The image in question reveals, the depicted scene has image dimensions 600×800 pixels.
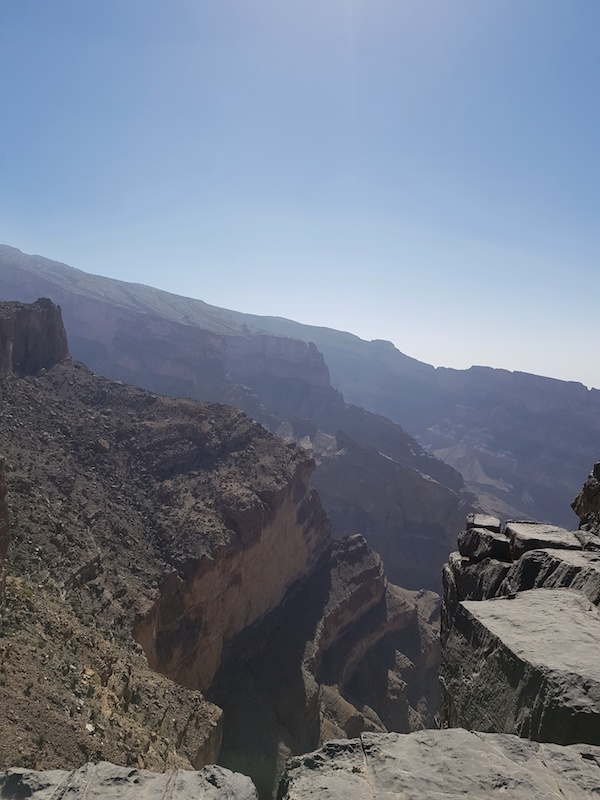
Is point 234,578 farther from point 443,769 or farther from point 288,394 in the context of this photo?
point 288,394

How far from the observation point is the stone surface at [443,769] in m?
3.98

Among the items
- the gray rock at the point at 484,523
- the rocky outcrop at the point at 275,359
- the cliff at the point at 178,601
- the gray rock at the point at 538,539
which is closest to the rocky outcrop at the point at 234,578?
the cliff at the point at 178,601

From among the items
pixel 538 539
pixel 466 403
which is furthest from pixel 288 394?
pixel 538 539

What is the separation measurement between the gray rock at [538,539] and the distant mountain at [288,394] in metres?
58.3

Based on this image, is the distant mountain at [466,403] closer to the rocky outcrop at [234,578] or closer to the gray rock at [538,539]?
the rocky outcrop at [234,578]

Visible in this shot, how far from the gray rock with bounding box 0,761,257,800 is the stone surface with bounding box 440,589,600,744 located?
2.97 metres

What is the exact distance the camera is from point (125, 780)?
183 inches

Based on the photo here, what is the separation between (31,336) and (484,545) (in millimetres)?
36905

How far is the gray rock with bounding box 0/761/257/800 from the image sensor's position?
4.41 metres

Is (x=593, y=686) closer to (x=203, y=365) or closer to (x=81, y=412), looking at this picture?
(x=81, y=412)

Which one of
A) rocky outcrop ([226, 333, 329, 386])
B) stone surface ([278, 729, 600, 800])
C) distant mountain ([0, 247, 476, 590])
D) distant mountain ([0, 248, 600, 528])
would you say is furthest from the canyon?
rocky outcrop ([226, 333, 329, 386])

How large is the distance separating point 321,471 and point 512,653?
251 feet

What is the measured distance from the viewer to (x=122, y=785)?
15.0ft

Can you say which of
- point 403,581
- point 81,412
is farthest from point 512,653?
point 403,581
